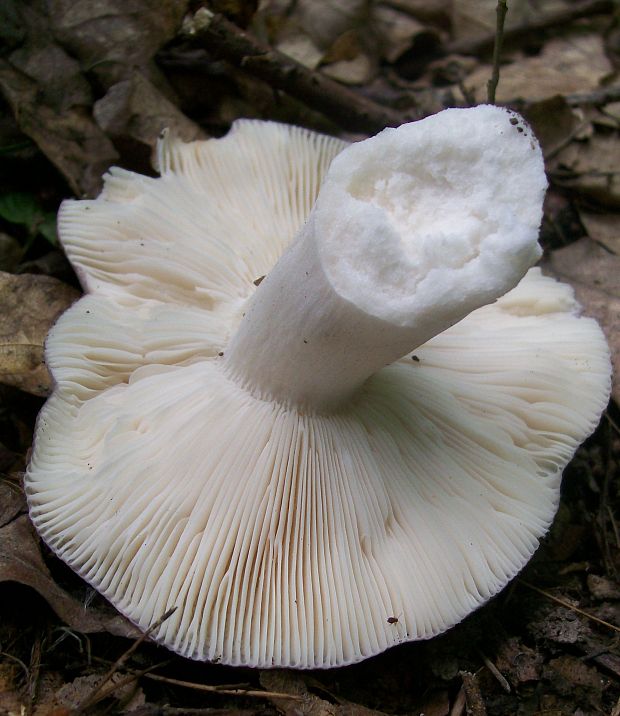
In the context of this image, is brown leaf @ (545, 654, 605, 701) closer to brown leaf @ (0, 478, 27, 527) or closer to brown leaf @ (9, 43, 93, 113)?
brown leaf @ (0, 478, 27, 527)

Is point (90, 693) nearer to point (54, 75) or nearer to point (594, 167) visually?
point (54, 75)

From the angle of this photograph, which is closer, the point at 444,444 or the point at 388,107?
the point at 444,444

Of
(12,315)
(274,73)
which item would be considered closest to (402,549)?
(12,315)

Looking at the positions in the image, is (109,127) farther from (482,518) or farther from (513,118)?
(482,518)

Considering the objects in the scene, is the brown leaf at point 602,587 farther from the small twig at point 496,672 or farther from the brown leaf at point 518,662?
the small twig at point 496,672

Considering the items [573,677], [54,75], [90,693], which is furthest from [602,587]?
[54,75]

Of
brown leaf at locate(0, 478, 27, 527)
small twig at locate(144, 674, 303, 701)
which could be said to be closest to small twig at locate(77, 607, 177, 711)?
small twig at locate(144, 674, 303, 701)
